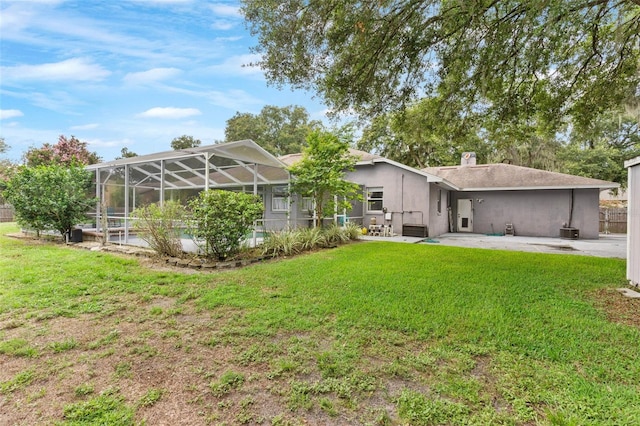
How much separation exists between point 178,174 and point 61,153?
19550mm

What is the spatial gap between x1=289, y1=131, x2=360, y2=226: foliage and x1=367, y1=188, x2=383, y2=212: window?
4.13 m

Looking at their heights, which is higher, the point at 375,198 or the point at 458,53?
the point at 458,53

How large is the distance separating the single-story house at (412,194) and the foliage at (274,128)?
1715cm

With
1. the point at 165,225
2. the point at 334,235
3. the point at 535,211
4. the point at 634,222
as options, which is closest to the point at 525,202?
the point at 535,211

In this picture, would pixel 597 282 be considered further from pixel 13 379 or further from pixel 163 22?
pixel 163 22

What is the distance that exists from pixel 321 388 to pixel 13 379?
8.48 feet

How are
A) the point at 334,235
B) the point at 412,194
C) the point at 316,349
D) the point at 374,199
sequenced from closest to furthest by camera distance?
the point at 316,349, the point at 334,235, the point at 412,194, the point at 374,199

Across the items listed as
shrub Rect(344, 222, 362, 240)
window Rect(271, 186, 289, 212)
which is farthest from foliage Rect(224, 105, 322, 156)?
shrub Rect(344, 222, 362, 240)

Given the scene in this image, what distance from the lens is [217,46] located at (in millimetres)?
8109

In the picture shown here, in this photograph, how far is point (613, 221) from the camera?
16.7 metres

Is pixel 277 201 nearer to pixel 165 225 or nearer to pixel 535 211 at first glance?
pixel 165 225

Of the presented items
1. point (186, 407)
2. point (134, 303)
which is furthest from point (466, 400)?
point (134, 303)

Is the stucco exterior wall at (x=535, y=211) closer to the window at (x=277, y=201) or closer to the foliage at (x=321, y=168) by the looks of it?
the foliage at (x=321, y=168)

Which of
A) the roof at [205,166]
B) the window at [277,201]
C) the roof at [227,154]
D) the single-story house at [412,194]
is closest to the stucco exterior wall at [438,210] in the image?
the single-story house at [412,194]
